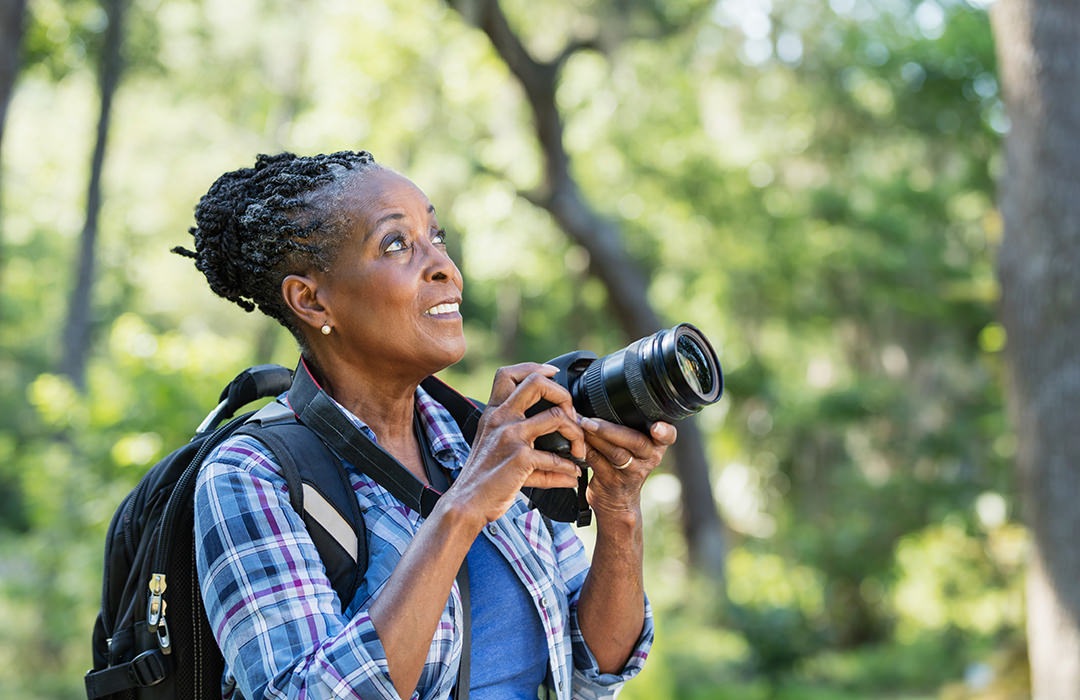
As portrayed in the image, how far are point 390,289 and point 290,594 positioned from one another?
516mm

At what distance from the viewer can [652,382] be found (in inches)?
69.7

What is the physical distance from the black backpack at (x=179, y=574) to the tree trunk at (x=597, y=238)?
28.1ft

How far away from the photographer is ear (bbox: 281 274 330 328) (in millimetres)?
1854

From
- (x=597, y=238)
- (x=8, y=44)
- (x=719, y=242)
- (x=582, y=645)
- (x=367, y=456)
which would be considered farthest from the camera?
(x=719, y=242)

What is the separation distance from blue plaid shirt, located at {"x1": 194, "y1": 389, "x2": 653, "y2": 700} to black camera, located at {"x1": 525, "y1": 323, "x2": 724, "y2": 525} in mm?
180

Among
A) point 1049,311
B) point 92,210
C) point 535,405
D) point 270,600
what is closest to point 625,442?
point 535,405

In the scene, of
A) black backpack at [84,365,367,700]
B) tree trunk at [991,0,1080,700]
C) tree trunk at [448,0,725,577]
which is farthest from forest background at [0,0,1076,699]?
black backpack at [84,365,367,700]

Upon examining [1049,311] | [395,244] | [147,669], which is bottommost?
[147,669]

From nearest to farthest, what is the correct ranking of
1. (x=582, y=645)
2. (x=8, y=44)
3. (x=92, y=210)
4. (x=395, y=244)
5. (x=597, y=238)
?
(x=395, y=244) → (x=582, y=645) → (x=8, y=44) → (x=597, y=238) → (x=92, y=210)

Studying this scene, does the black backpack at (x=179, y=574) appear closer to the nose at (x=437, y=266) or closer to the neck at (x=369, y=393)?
the neck at (x=369, y=393)

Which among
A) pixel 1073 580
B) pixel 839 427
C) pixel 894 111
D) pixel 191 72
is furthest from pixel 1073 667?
pixel 191 72

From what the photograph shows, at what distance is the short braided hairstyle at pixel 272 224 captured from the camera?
1835mm

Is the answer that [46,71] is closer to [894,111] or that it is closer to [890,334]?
[894,111]

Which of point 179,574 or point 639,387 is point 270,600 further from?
point 639,387
